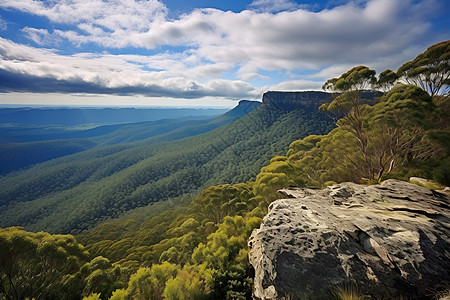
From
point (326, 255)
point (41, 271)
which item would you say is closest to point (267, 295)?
point (326, 255)

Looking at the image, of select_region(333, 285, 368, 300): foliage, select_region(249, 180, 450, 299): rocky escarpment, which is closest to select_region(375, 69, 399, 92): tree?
select_region(249, 180, 450, 299): rocky escarpment

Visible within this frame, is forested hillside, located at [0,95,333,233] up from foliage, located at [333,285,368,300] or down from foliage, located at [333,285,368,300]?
down

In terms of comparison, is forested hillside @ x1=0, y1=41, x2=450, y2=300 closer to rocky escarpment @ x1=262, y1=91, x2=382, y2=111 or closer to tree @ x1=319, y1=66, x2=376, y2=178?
tree @ x1=319, y1=66, x2=376, y2=178

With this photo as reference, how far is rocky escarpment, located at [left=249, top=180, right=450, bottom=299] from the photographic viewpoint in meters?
5.59

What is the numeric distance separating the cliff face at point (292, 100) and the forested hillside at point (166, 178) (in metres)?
2.91

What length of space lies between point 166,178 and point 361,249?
125634 millimetres

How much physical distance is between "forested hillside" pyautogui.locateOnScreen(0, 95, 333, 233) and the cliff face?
2.91m

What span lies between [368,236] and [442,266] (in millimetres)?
1789

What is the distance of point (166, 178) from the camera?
12300 centimetres

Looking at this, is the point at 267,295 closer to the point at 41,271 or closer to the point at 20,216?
the point at 41,271

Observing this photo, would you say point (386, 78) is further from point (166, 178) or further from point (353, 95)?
point (166, 178)

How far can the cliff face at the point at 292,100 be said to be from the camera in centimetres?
11975

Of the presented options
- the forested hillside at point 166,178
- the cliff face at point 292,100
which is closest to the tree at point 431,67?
the forested hillside at point 166,178

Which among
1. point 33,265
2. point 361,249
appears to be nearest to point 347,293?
point 361,249
